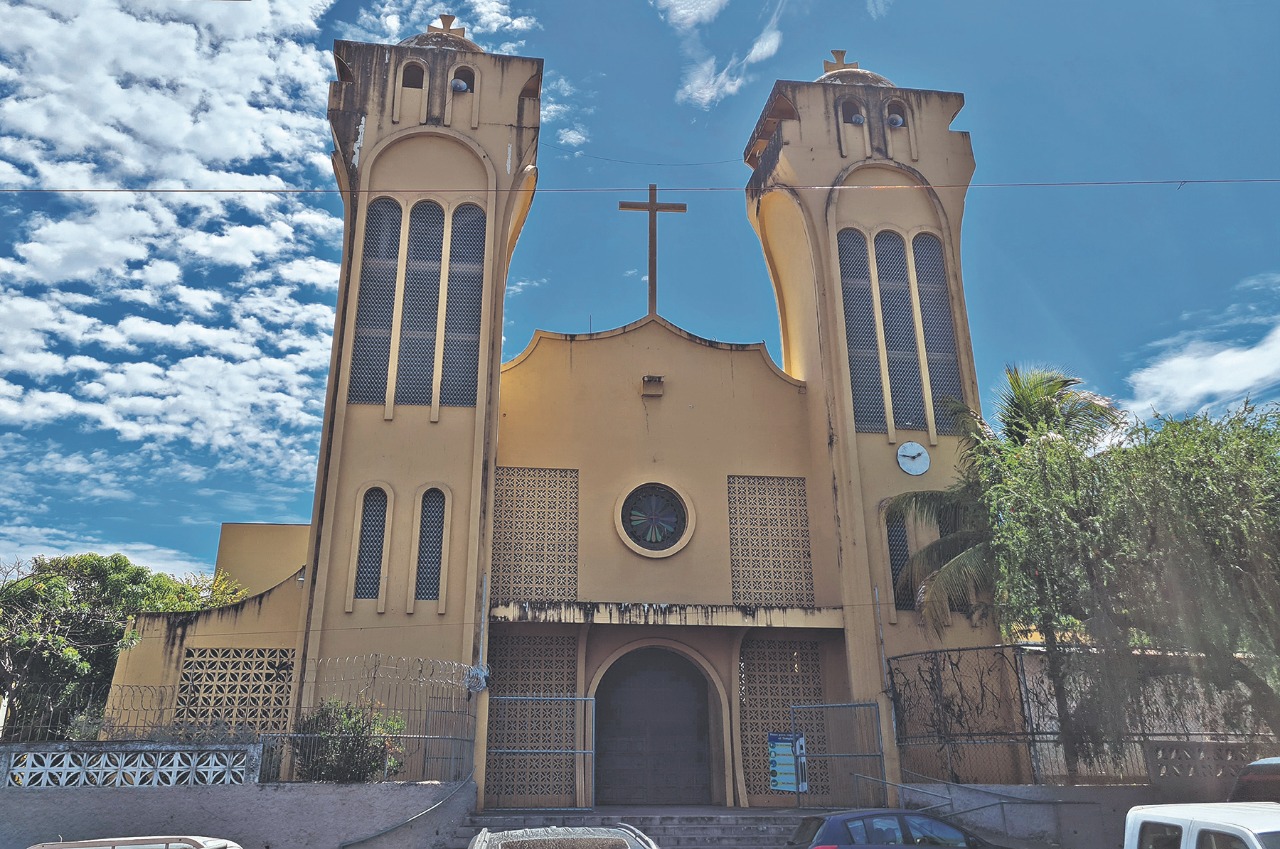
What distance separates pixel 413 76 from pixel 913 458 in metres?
11.3

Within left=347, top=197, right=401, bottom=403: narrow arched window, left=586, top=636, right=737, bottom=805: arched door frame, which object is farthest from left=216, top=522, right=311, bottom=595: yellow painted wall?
left=586, top=636, right=737, bottom=805: arched door frame

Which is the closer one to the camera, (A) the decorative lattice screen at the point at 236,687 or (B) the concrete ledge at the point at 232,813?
(B) the concrete ledge at the point at 232,813

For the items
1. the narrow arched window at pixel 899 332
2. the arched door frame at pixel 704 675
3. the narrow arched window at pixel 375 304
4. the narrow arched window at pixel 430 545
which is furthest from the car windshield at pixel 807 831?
the narrow arched window at pixel 375 304

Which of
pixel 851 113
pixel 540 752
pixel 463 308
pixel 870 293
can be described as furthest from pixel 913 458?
pixel 463 308

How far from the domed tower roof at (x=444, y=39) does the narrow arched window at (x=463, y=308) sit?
3.33 m

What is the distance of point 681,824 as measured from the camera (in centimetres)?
1298

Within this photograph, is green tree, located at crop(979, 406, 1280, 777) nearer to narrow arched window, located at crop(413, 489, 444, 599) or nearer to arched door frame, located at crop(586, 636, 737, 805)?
arched door frame, located at crop(586, 636, 737, 805)

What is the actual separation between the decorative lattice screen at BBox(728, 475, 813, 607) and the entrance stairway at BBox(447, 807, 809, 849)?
12.3ft

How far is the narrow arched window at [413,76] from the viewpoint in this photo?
696 inches

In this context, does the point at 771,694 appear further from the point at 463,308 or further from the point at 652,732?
the point at 463,308

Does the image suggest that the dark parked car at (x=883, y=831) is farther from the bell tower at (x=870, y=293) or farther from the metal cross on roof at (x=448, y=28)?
the metal cross on roof at (x=448, y=28)

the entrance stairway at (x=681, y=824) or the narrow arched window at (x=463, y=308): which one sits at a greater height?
the narrow arched window at (x=463, y=308)

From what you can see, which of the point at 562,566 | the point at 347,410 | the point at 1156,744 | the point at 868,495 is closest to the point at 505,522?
the point at 562,566

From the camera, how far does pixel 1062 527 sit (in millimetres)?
11586
